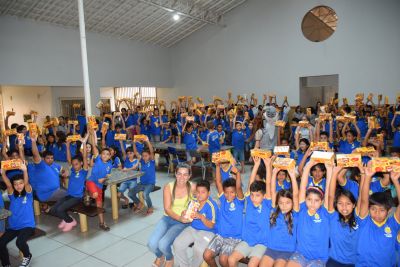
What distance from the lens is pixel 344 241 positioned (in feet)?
9.43

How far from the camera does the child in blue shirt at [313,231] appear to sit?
292 centimetres

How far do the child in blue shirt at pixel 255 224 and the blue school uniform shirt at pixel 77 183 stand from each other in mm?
2953

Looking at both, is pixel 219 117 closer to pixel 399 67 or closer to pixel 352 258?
pixel 399 67

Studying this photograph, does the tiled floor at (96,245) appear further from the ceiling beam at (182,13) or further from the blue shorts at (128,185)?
the ceiling beam at (182,13)

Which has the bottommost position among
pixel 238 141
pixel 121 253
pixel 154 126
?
pixel 121 253

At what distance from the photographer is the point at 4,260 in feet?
12.4

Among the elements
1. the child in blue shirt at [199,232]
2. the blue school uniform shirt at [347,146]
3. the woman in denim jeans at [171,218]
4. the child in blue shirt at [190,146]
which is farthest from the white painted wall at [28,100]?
the child in blue shirt at [199,232]

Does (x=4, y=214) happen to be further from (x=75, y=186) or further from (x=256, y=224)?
(x=256, y=224)

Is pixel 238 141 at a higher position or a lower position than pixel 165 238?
higher

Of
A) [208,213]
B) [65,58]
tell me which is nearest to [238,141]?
[208,213]

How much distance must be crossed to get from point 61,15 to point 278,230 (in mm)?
12216

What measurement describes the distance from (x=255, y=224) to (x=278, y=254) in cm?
37

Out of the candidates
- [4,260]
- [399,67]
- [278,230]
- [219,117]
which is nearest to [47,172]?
[4,260]

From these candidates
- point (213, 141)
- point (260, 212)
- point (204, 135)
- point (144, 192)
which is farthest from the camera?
point (204, 135)
